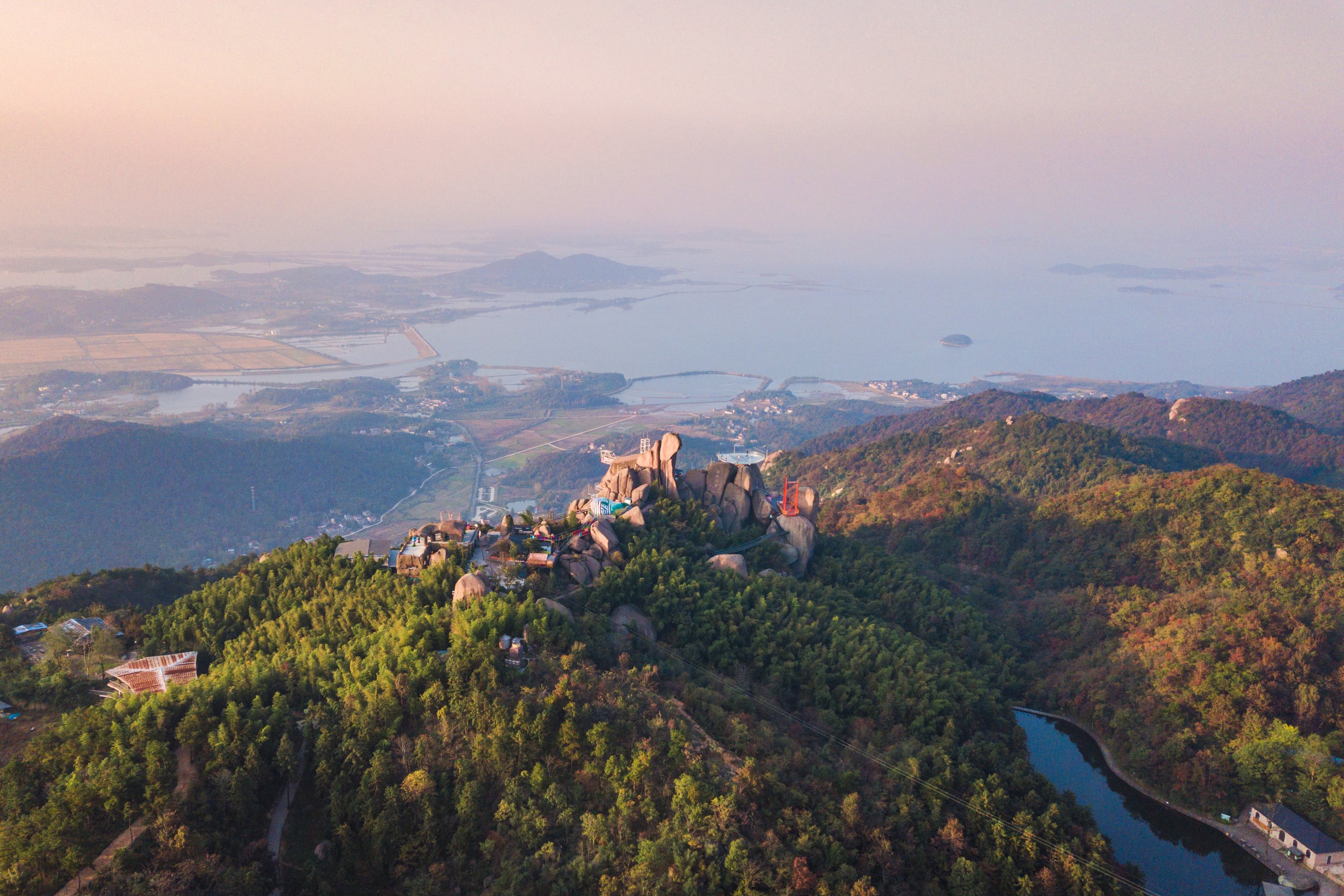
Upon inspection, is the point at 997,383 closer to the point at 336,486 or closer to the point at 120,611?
the point at 336,486

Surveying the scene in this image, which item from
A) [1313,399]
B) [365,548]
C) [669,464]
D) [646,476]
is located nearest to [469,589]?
[365,548]

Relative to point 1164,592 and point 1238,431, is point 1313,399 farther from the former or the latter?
point 1164,592

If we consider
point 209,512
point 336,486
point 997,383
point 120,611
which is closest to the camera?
point 120,611

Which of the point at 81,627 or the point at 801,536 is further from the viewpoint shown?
the point at 801,536

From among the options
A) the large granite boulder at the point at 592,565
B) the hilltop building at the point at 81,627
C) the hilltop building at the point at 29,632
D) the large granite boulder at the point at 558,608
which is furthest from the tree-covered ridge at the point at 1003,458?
the hilltop building at the point at 29,632

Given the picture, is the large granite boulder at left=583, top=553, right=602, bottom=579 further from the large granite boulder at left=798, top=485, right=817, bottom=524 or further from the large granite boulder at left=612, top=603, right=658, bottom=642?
the large granite boulder at left=798, top=485, right=817, bottom=524

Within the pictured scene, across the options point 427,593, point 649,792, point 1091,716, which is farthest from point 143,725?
point 1091,716

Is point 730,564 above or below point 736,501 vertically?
below
